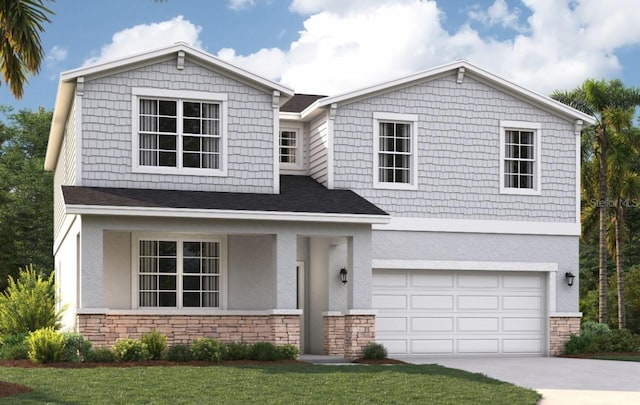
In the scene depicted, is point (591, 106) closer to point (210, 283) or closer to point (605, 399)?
point (210, 283)

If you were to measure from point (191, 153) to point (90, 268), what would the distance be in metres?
3.88

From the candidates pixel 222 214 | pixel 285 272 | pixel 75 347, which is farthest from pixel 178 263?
pixel 75 347

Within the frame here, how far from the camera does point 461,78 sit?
84.9 ft

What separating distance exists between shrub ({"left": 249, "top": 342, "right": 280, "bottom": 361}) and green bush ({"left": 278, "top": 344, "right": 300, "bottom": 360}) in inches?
7.7

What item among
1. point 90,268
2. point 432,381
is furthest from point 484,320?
point 90,268

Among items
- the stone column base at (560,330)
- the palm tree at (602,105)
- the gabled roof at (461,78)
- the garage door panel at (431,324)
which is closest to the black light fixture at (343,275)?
the garage door panel at (431,324)

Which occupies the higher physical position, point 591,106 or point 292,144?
point 591,106

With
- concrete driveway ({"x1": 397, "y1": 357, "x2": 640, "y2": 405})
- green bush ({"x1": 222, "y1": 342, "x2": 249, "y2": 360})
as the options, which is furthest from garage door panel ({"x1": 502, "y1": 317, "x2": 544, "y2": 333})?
green bush ({"x1": 222, "y1": 342, "x2": 249, "y2": 360})

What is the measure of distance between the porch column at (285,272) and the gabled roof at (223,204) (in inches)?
23.6

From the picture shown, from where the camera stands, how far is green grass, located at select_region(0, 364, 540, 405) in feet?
49.9

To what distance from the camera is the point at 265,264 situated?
77.6 ft

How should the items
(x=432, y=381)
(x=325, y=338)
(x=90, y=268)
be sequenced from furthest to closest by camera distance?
(x=325, y=338), (x=90, y=268), (x=432, y=381)

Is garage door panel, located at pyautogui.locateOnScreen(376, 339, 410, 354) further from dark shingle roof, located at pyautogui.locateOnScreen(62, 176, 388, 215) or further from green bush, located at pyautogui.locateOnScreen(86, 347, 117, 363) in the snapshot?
green bush, located at pyautogui.locateOnScreen(86, 347, 117, 363)

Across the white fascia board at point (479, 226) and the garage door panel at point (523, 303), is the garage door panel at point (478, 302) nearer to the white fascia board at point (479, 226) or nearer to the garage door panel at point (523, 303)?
the garage door panel at point (523, 303)
